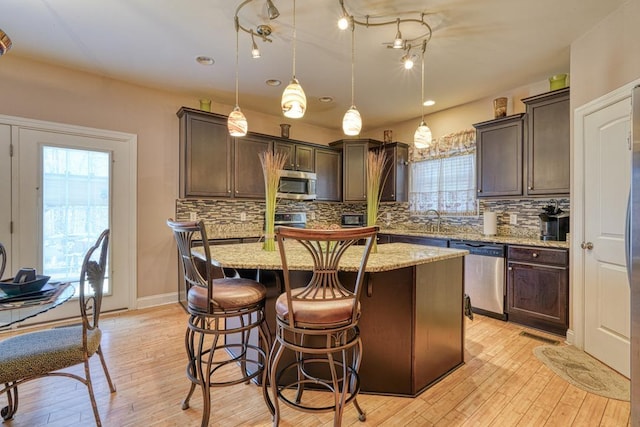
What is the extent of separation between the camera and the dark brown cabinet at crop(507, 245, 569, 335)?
9.30 ft

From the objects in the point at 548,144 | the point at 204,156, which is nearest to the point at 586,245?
the point at 548,144

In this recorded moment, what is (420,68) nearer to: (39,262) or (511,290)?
(511,290)

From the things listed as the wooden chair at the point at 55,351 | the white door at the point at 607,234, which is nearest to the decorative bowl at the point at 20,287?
the wooden chair at the point at 55,351

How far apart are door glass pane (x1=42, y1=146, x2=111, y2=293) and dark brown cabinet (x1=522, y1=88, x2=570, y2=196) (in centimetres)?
475

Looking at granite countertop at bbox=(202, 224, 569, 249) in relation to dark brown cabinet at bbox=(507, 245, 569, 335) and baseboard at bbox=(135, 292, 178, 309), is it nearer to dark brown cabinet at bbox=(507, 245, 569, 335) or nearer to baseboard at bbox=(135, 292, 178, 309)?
dark brown cabinet at bbox=(507, 245, 569, 335)

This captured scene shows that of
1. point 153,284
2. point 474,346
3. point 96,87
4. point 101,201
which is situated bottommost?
point 474,346

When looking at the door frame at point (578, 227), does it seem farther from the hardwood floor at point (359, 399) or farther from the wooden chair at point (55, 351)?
the wooden chair at point (55, 351)

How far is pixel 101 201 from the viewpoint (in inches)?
133

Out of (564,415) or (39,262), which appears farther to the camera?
(39,262)

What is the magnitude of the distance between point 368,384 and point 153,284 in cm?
299

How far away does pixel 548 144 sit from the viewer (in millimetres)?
3105

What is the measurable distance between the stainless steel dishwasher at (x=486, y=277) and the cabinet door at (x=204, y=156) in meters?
3.14

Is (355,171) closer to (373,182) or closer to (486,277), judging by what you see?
(486,277)

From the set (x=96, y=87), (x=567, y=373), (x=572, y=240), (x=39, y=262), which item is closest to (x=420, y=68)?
(x=572, y=240)
